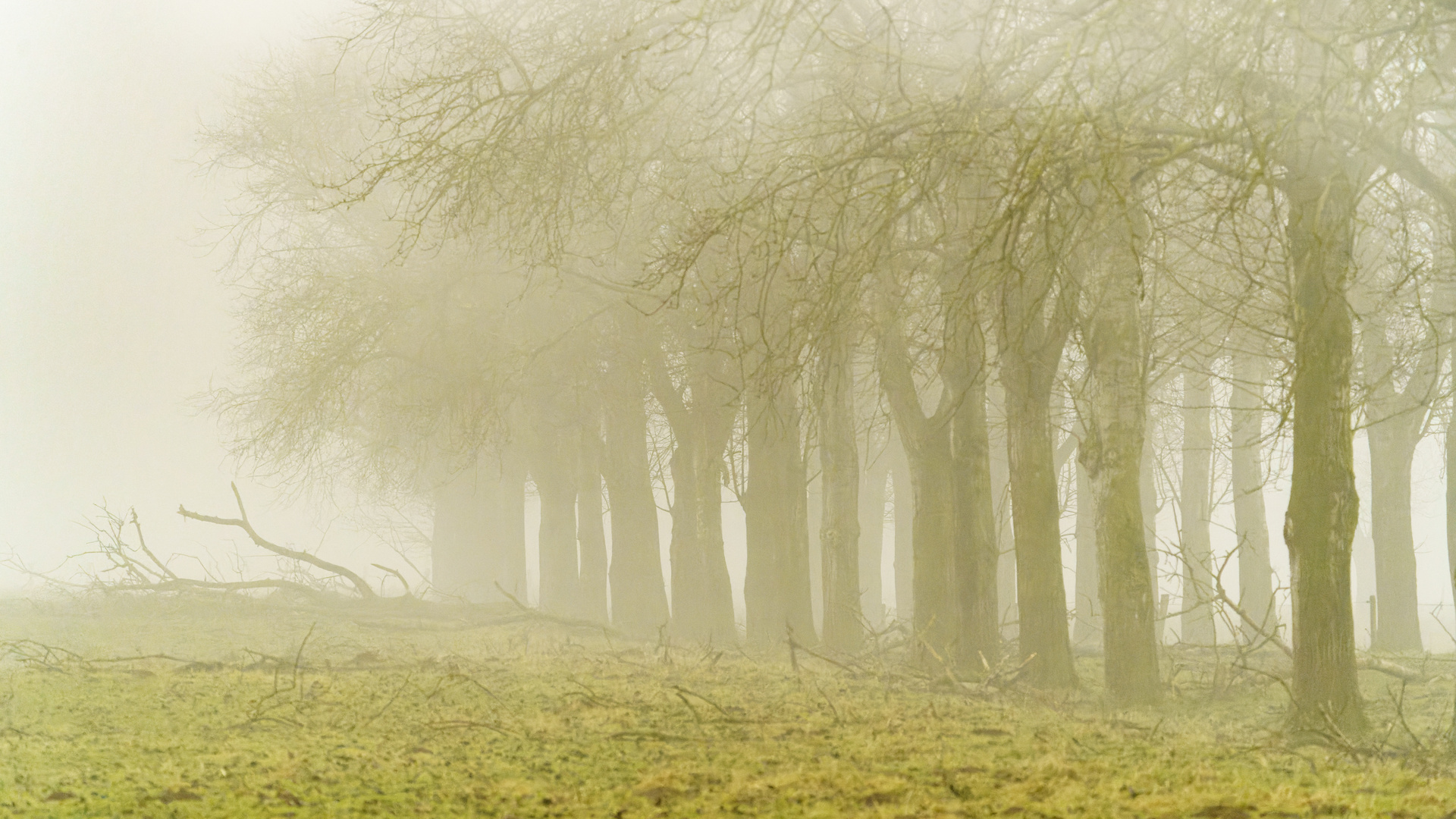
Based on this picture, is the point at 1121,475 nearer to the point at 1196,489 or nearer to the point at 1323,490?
the point at 1323,490

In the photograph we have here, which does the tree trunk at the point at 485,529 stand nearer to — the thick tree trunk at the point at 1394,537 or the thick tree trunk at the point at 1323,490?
the thick tree trunk at the point at 1394,537

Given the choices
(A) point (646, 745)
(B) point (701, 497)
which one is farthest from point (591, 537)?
(A) point (646, 745)

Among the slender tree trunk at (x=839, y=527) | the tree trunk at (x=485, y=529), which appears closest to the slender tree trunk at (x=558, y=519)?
the tree trunk at (x=485, y=529)

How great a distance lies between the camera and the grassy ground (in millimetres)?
5086

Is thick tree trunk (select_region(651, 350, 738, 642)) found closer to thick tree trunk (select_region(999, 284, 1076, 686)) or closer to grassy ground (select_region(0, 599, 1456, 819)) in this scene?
thick tree trunk (select_region(999, 284, 1076, 686))

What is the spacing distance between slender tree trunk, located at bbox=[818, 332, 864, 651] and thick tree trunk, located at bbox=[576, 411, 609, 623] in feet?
25.6

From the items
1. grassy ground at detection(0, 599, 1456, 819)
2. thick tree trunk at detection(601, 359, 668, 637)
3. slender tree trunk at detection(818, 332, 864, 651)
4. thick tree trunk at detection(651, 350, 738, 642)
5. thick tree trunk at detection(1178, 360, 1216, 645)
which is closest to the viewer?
grassy ground at detection(0, 599, 1456, 819)

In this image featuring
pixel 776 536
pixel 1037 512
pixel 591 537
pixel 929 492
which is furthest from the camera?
pixel 591 537

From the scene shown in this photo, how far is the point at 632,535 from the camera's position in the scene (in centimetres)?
1945

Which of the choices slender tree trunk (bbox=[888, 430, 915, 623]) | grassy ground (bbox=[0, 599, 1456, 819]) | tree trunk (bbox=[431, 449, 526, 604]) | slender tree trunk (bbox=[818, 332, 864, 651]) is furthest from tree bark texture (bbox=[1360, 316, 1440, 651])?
tree trunk (bbox=[431, 449, 526, 604])

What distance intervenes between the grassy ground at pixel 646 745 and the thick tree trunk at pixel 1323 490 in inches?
18.3

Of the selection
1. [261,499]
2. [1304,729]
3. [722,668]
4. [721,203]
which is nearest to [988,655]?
[722,668]

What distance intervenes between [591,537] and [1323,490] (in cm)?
1590

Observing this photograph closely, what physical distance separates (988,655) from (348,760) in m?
7.37
